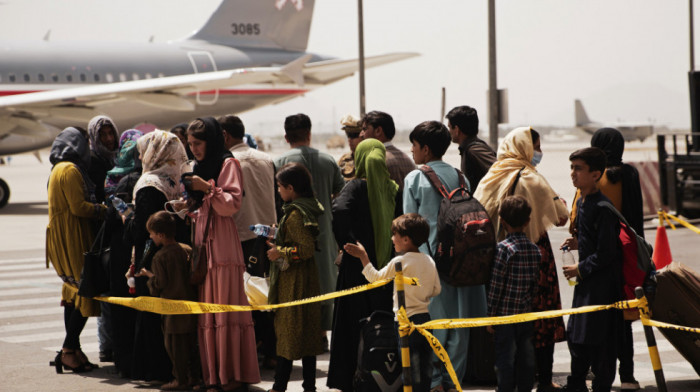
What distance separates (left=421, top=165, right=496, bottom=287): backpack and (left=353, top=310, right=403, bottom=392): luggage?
55 cm

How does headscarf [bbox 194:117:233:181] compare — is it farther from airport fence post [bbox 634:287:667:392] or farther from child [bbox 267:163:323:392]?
airport fence post [bbox 634:287:667:392]

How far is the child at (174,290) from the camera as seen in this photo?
21.1ft

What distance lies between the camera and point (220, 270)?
20.8 ft

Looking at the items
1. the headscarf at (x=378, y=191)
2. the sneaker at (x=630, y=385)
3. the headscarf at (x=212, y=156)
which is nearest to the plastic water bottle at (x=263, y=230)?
the headscarf at (x=212, y=156)

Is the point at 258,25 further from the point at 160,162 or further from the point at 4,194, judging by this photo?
the point at 160,162

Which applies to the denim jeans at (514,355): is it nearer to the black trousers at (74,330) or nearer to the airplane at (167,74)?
the black trousers at (74,330)

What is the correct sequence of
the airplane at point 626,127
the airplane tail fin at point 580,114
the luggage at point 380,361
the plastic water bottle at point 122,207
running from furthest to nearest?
the airplane tail fin at point 580,114 < the airplane at point 626,127 < the plastic water bottle at point 122,207 < the luggage at point 380,361

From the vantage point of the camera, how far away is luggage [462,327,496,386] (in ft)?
20.9

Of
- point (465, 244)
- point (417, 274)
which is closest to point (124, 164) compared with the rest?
point (417, 274)

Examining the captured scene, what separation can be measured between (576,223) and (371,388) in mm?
1786

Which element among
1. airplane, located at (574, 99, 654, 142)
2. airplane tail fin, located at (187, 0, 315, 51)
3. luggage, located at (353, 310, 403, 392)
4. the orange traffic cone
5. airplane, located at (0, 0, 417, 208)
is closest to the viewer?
luggage, located at (353, 310, 403, 392)

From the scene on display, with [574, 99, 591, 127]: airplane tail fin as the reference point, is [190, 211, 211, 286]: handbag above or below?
below

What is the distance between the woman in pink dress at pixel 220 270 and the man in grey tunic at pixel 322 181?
874 millimetres

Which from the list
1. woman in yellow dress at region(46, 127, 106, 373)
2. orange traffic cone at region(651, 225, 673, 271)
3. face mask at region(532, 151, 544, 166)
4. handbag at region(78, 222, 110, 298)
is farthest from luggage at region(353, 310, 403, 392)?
orange traffic cone at region(651, 225, 673, 271)
